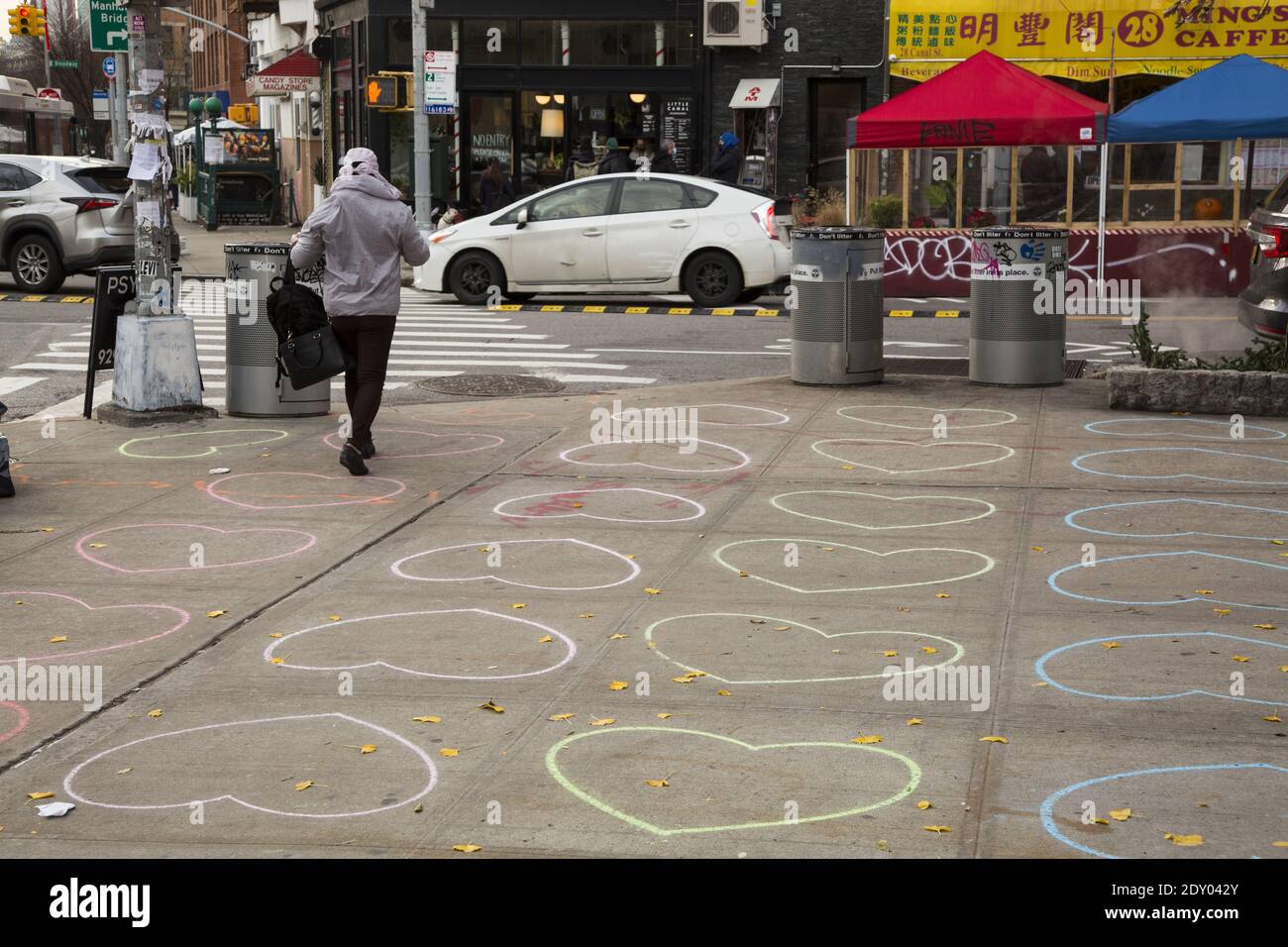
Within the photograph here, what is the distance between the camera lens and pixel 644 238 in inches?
792

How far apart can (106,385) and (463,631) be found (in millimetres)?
8632

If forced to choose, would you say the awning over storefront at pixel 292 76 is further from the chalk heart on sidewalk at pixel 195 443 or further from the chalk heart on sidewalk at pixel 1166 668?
the chalk heart on sidewalk at pixel 1166 668

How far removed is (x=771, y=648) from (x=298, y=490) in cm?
383

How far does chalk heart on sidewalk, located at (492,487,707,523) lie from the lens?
8555mm

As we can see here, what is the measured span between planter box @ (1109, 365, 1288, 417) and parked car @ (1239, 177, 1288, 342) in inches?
14.5

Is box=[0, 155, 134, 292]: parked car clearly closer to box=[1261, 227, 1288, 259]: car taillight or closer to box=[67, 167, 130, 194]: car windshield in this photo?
box=[67, 167, 130, 194]: car windshield

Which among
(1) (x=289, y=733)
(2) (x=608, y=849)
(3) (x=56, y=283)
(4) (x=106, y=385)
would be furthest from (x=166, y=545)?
(3) (x=56, y=283)

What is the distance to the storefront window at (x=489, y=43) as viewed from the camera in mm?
31469

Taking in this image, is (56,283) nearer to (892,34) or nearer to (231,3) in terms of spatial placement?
(892,34)

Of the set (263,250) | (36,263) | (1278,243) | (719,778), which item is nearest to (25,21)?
(36,263)

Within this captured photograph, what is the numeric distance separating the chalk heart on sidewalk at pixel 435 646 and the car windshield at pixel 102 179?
1680 cm

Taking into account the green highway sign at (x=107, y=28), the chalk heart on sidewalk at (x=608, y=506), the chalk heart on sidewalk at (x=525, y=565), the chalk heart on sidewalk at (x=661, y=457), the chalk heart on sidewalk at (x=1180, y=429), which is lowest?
the chalk heart on sidewalk at (x=525, y=565)

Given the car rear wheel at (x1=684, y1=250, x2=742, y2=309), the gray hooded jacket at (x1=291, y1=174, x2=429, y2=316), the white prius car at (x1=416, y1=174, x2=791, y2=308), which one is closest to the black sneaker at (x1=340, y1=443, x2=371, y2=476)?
the gray hooded jacket at (x1=291, y1=174, x2=429, y2=316)

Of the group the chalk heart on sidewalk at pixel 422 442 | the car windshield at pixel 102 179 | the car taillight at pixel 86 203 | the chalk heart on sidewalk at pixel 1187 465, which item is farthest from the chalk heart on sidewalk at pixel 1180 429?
the car windshield at pixel 102 179
